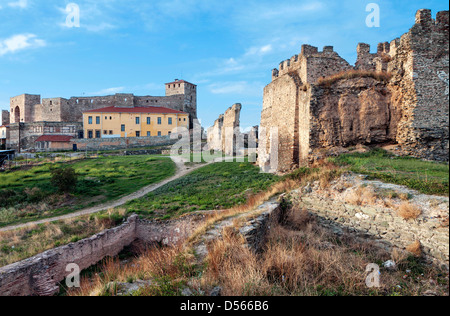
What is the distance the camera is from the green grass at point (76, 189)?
53.1ft

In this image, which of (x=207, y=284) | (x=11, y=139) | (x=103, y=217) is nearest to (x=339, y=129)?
(x=207, y=284)

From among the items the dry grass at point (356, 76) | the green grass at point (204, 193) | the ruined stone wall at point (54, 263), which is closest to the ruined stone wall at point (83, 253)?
the ruined stone wall at point (54, 263)

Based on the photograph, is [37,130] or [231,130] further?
[37,130]

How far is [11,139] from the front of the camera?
51.4m

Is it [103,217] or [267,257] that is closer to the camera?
[267,257]

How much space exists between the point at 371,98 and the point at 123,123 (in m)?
44.7

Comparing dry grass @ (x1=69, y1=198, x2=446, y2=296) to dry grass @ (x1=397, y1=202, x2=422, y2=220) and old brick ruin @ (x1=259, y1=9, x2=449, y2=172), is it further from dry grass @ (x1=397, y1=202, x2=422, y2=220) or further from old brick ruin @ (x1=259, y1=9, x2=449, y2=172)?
old brick ruin @ (x1=259, y1=9, x2=449, y2=172)

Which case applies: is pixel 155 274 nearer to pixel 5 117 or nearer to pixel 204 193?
pixel 204 193

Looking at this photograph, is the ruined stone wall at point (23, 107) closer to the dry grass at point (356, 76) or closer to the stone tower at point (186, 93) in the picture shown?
the stone tower at point (186, 93)

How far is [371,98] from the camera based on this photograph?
1243 cm

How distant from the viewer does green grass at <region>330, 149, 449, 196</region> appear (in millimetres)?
6262

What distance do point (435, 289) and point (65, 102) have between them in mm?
66174

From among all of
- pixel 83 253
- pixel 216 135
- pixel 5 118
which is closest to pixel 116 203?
pixel 83 253

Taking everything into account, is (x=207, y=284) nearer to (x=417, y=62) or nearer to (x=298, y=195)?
(x=298, y=195)
